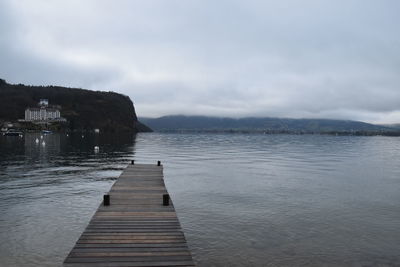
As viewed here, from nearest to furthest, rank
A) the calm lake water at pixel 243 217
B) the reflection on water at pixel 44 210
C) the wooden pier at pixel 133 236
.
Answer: the wooden pier at pixel 133 236
the reflection on water at pixel 44 210
the calm lake water at pixel 243 217

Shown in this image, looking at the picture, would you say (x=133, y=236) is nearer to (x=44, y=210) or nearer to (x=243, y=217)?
(x=243, y=217)

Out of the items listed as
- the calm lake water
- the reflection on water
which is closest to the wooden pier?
the calm lake water

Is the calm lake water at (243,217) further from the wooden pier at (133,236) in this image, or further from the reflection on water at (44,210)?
the wooden pier at (133,236)

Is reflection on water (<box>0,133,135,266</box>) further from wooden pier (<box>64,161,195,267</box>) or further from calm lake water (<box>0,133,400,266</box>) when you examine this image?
wooden pier (<box>64,161,195,267</box>)

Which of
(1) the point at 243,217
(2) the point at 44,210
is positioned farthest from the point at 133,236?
(2) the point at 44,210

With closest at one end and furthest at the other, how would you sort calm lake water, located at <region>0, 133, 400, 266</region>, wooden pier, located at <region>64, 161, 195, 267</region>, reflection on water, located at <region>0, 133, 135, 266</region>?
1. wooden pier, located at <region>64, 161, 195, 267</region>
2. reflection on water, located at <region>0, 133, 135, 266</region>
3. calm lake water, located at <region>0, 133, 400, 266</region>

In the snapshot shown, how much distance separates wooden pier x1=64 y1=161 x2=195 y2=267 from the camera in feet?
46.9

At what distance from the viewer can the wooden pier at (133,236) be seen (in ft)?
46.9

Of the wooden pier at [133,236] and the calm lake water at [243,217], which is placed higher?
the wooden pier at [133,236]

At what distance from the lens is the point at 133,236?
17.1 m

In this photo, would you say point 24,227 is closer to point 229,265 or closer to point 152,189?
point 152,189

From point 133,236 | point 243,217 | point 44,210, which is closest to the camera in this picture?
point 133,236

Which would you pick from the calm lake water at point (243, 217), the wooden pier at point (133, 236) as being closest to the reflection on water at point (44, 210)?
the calm lake water at point (243, 217)

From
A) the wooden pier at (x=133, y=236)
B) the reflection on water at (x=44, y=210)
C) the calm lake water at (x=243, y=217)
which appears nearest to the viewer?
the wooden pier at (x=133, y=236)
